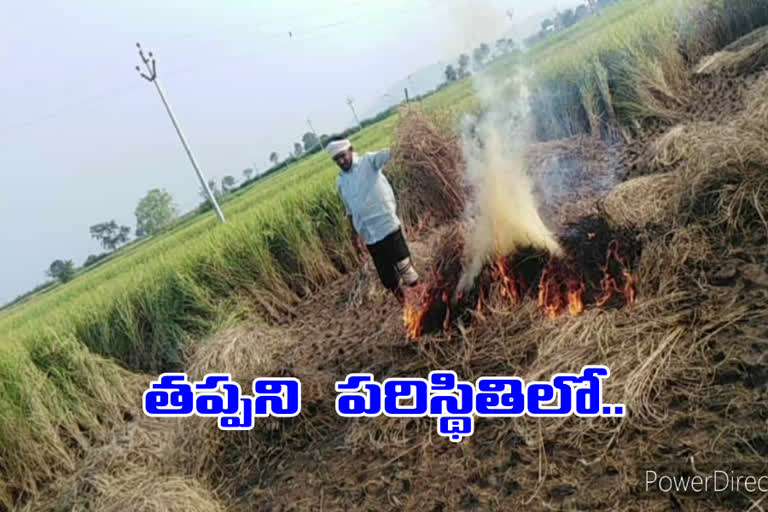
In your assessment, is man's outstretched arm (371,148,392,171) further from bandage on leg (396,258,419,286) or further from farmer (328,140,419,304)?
bandage on leg (396,258,419,286)

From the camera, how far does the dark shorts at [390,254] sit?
203 inches

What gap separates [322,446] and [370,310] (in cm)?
216

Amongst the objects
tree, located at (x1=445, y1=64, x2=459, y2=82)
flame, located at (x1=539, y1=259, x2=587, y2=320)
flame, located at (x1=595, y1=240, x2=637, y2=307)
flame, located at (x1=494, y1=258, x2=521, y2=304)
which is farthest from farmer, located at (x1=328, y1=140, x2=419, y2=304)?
tree, located at (x1=445, y1=64, x2=459, y2=82)

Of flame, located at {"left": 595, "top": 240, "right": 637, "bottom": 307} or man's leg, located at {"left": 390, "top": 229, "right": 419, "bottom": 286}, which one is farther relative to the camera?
man's leg, located at {"left": 390, "top": 229, "right": 419, "bottom": 286}

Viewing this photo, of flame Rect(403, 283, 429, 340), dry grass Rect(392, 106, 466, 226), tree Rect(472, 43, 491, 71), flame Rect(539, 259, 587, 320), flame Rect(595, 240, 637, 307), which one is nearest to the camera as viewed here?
flame Rect(595, 240, 637, 307)

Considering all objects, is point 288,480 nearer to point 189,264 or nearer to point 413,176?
point 189,264

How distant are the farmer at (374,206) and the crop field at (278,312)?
719 mm

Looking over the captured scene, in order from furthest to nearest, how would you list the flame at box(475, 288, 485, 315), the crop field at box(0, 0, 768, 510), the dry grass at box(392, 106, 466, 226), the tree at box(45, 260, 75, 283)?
1. the tree at box(45, 260, 75, 283)
2. the dry grass at box(392, 106, 466, 226)
3. the flame at box(475, 288, 485, 315)
4. the crop field at box(0, 0, 768, 510)

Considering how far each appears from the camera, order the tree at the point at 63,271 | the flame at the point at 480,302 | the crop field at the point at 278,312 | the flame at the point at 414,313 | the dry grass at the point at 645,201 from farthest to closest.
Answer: the tree at the point at 63,271 → the flame at the point at 414,313 → the flame at the point at 480,302 → the dry grass at the point at 645,201 → the crop field at the point at 278,312

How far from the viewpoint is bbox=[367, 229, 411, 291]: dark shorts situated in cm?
517

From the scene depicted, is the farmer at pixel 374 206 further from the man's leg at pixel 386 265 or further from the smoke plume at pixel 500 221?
the smoke plume at pixel 500 221

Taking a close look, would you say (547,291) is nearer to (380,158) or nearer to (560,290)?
(560,290)

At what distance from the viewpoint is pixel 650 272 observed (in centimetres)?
396

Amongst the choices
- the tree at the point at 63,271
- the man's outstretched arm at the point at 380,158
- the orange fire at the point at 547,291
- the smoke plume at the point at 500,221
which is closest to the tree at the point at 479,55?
the smoke plume at the point at 500,221
